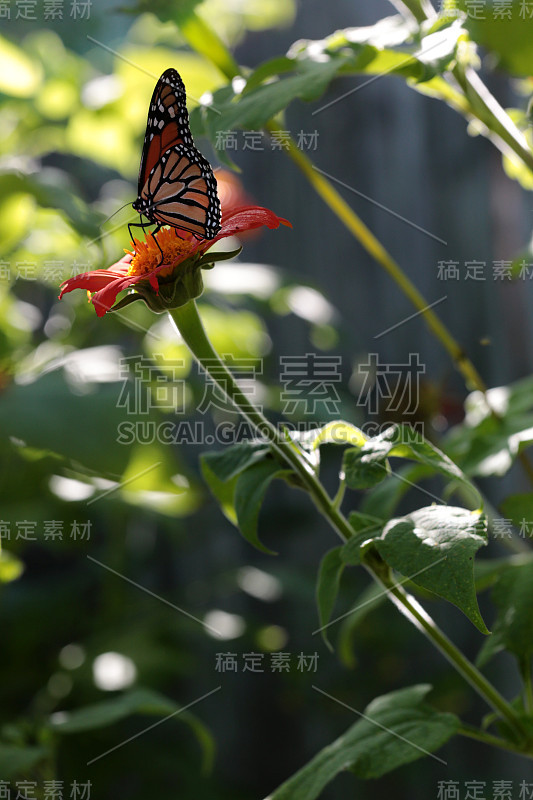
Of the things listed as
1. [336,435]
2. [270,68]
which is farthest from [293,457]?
[270,68]

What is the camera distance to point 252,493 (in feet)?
1.17

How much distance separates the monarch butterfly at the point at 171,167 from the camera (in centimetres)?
42

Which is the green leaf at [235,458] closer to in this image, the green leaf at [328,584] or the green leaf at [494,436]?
the green leaf at [328,584]

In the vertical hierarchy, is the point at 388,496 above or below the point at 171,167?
below

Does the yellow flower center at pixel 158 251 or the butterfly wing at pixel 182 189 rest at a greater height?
the butterfly wing at pixel 182 189

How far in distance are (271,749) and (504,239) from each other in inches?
41.1

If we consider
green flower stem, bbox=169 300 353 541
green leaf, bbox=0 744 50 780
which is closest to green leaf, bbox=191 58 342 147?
green flower stem, bbox=169 300 353 541

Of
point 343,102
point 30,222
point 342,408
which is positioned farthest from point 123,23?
point 342,408

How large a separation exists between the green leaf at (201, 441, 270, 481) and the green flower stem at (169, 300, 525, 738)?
1 centimetres

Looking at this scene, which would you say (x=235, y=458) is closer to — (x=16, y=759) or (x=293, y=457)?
(x=293, y=457)

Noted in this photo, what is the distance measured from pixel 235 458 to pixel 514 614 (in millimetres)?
177

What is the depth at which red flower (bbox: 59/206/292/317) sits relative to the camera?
34cm

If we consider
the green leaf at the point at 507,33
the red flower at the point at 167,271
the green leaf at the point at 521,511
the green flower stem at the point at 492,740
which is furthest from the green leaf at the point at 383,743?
the green leaf at the point at 507,33

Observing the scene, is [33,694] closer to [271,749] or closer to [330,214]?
[271,749]
